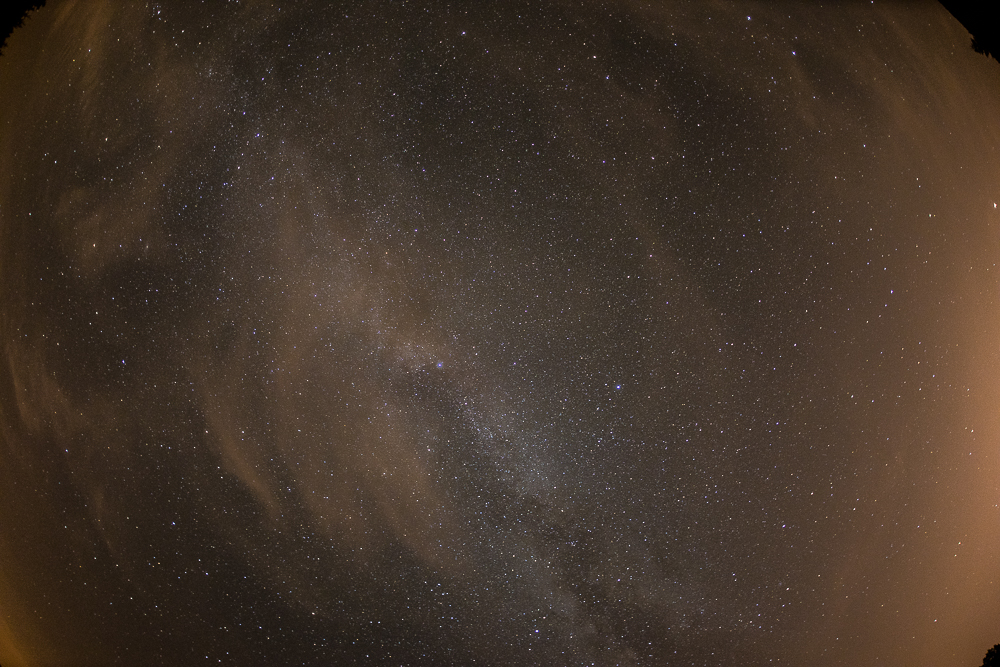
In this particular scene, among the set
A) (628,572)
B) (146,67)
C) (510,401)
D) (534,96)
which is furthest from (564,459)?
(146,67)

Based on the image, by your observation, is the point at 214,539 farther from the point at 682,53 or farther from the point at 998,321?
the point at 998,321

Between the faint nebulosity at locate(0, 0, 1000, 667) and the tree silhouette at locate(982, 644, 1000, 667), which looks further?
the tree silhouette at locate(982, 644, 1000, 667)

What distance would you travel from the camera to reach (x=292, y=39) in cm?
126

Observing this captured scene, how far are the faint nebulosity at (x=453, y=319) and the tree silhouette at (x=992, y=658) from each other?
3.42 feet

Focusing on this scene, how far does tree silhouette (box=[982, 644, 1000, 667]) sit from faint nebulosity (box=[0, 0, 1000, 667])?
3.42 feet

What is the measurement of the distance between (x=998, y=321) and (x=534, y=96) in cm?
168

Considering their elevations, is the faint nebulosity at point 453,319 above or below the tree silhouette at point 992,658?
above

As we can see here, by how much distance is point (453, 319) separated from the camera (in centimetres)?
132

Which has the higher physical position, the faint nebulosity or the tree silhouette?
the faint nebulosity

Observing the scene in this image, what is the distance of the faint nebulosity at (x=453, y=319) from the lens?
50.8 inches

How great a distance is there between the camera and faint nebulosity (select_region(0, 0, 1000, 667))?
4.23 feet

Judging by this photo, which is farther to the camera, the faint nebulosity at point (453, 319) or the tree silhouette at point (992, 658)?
the tree silhouette at point (992, 658)

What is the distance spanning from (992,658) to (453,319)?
7.93 ft

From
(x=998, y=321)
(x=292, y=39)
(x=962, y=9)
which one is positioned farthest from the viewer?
(x=998, y=321)
